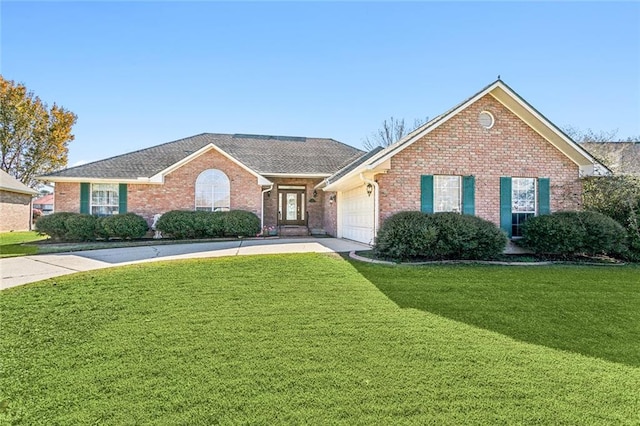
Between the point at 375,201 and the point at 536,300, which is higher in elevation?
the point at 375,201

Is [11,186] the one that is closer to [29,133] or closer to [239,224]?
[29,133]

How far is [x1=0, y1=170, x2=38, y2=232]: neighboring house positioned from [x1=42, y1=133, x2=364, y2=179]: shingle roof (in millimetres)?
11700

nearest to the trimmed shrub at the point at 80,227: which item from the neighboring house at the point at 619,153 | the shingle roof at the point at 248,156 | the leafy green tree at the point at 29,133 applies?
the shingle roof at the point at 248,156

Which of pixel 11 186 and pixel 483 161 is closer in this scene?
pixel 483 161

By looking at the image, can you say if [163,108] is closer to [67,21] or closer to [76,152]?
[67,21]

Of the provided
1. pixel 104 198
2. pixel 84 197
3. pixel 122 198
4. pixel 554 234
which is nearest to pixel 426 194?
pixel 554 234

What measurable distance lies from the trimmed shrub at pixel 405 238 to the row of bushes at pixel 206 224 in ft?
26.6

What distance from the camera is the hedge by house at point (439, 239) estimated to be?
948 centimetres

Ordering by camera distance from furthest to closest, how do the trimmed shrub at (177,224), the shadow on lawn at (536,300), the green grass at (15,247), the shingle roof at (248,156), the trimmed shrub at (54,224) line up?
the shingle roof at (248,156) < the trimmed shrub at (177,224) < the trimmed shrub at (54,224) < the green grass at (15,247) < the shadow on lawn at (536,300)

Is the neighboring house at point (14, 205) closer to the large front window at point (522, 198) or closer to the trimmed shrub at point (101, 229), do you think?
the trimmed shrub at point (101, 229)

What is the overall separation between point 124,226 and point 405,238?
40.3 ft

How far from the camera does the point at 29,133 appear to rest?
30922 millimetres

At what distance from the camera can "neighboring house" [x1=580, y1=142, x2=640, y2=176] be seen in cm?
1456

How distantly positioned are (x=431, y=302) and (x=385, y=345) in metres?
2.05
